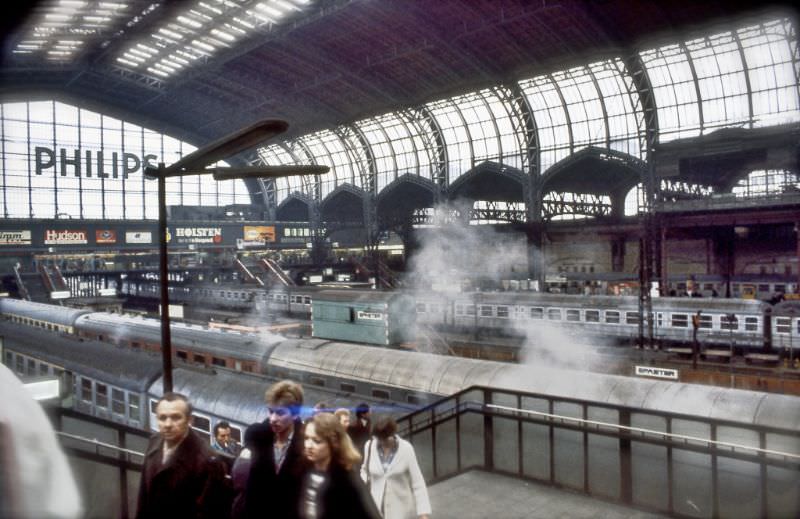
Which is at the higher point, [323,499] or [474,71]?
[474,71]

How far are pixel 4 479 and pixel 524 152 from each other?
39786mm

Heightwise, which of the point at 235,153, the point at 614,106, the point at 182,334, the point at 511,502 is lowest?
the point at 511,502

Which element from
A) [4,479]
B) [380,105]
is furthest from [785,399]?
[380,105]

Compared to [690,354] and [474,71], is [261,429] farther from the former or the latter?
[474,71]

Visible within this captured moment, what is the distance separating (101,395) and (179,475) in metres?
12.5

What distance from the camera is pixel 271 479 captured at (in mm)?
3385

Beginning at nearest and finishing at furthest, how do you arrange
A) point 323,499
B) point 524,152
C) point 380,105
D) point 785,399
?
point 323,499 → point 785,399 → point 524,152 → point 380,105

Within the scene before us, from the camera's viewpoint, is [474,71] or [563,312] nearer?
[563,312]

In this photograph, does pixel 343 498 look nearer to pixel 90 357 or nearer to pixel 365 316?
pixel 90 357

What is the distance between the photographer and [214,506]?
126 inches

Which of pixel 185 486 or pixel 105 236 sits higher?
pixel 105 236

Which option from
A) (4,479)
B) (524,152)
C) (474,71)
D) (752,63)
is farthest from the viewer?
(524,152)

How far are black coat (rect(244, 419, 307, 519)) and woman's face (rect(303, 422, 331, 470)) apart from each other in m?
0.20

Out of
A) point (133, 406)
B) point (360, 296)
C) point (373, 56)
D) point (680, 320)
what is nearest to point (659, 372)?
point (680, 320)
